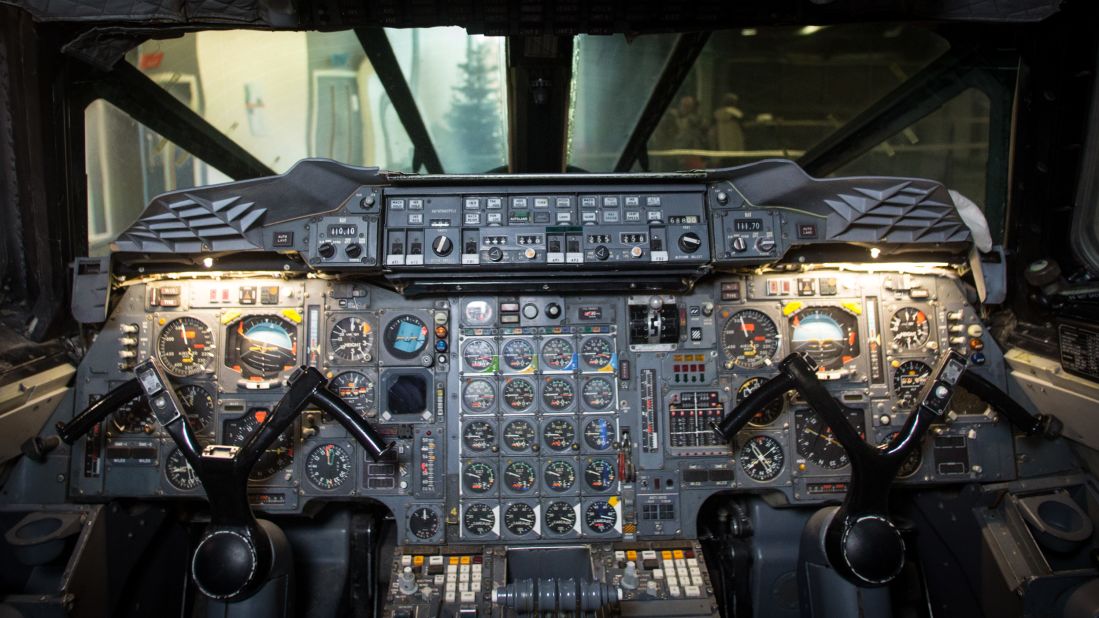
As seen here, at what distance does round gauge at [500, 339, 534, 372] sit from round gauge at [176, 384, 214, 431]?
158 cm

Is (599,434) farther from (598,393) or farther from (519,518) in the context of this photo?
(519,518)

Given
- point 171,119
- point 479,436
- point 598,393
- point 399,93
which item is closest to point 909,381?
point 598,393

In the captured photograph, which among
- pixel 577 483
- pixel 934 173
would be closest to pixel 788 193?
pixel 934 173

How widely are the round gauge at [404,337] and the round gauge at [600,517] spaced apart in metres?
1.23

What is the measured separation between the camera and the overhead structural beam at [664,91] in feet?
13.7

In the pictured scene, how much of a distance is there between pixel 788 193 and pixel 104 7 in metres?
3.22

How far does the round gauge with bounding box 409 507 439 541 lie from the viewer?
13.4ft

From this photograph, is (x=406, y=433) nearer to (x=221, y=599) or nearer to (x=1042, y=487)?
(x=221, y=599)

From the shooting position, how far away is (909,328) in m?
4.25

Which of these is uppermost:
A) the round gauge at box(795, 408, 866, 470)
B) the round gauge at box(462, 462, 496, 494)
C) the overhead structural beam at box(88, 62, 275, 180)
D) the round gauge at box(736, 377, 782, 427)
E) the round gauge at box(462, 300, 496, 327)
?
the overhead structural beam at box(88, 62, 275, 180)

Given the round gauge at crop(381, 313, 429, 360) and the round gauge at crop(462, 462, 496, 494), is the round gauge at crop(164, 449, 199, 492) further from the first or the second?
the round gauge at crop(462, 462, 496, 494)

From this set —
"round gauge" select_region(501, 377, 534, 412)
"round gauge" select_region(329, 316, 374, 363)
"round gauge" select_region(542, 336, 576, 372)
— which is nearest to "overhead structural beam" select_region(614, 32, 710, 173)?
"round gauge" select_region(542, 336, 576, 372)

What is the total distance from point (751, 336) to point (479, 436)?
5.07 ft

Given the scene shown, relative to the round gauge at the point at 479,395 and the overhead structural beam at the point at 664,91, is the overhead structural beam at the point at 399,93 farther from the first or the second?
the round gauge at the point at 479,395
